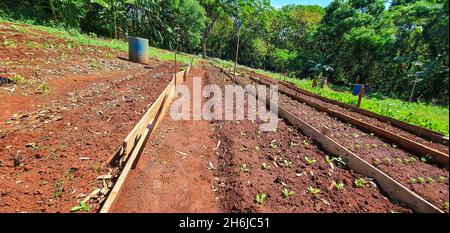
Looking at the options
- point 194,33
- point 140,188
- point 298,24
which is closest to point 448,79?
point 140,188

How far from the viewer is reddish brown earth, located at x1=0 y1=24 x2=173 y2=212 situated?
9.25 feet

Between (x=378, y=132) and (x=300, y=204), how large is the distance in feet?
11.8

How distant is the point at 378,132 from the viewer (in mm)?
5141

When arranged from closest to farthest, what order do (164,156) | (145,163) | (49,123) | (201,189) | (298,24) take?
(201,189) < (145,163) < (164,156) < (49,123) < (298,24)

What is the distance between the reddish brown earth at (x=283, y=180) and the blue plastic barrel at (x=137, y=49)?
32.7 ft

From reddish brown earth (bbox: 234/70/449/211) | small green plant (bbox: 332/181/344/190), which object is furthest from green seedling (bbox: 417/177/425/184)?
small green plant (bbox: 332/181/344/190)

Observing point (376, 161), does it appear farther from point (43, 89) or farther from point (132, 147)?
point (43, 89)

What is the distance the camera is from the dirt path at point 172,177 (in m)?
2.74

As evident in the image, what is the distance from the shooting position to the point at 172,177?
333 cm

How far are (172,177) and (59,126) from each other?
2787mm

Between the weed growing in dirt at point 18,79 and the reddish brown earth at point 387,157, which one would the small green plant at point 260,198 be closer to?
the reddish brown earth at point 387,157

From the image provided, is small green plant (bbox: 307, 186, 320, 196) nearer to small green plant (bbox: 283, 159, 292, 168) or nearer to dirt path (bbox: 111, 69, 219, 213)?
small green plant (bbox: 283, 159, 292, 168)

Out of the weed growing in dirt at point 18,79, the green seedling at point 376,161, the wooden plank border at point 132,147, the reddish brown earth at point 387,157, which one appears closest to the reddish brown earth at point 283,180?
the reddish brown earth at point 387,157

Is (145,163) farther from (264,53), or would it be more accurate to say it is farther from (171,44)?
(264,53)
